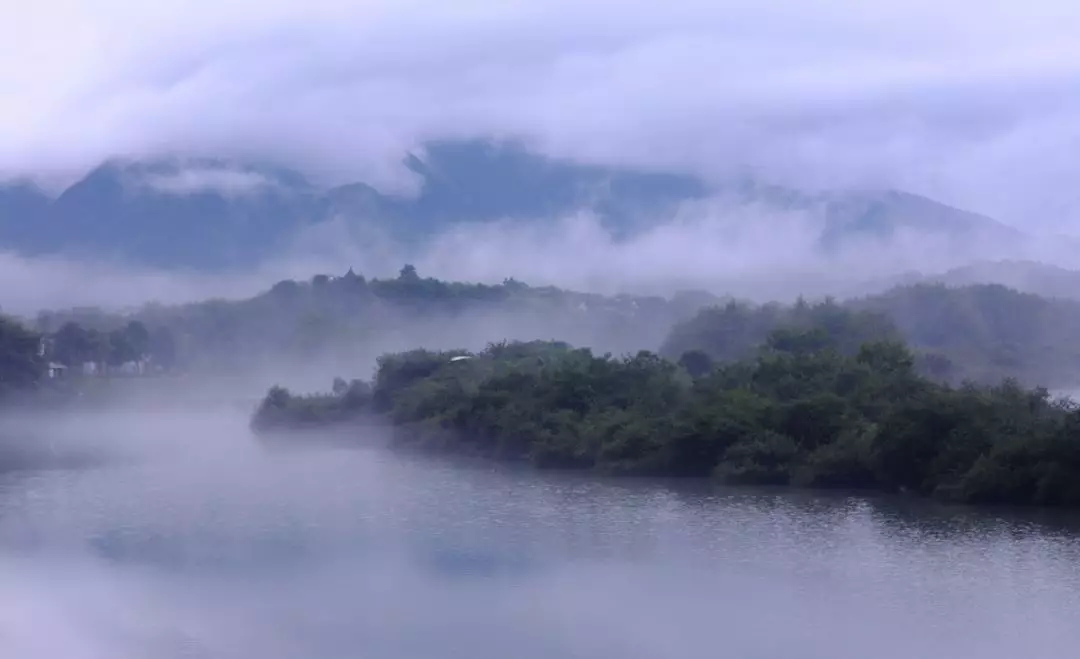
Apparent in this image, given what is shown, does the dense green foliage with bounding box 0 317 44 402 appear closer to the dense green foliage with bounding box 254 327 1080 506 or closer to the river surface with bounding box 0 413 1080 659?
the dense green foliage with bounding box 254 327 1080 506

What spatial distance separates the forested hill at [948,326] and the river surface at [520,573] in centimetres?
1461

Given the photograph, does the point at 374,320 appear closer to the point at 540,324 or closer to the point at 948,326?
the point at 540,324

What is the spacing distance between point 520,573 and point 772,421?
26.3 feet

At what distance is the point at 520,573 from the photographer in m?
14.6

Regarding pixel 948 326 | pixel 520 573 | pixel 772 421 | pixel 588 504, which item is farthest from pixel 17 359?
pixel 520 573

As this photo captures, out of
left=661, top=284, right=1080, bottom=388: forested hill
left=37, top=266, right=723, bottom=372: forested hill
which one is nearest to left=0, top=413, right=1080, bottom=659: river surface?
left=661, top=284, right=1080, bottom=388: forested hill

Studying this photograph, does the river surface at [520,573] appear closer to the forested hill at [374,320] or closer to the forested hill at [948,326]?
the forested hill at [948,326]

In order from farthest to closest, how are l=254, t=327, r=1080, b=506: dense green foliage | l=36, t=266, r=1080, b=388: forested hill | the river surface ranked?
l=36, t=266, r=1080, b=388: forested hill, l=254, t=327, r=1080, b=506: dense green foliage, the river surface

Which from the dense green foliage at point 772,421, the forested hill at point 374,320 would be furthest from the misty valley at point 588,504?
the forested hill at point 374,320

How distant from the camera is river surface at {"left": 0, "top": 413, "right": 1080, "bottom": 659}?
38.1ft

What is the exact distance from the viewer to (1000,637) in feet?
37.9

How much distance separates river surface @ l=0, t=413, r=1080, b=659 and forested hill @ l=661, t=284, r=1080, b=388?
14.6 m

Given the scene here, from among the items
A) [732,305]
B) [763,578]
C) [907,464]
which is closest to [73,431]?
[732,305]

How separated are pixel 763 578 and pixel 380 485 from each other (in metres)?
9.83
